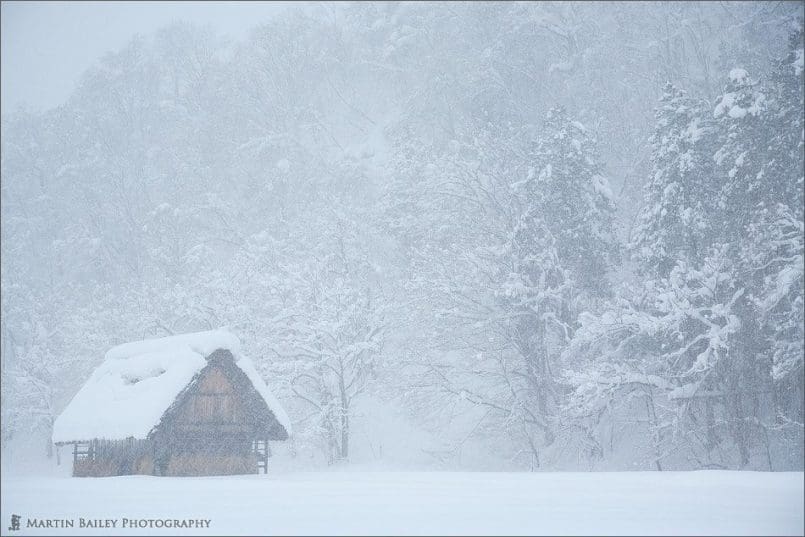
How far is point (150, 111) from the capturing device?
61281mm

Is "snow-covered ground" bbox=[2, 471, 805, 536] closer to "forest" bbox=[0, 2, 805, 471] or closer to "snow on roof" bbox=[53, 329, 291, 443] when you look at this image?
"snow on roof" bbox=[53, 329, 291, 443]

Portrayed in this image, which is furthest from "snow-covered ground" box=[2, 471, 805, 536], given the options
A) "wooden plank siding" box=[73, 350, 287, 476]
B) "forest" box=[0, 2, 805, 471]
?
"forest" box=[0, 2, 805, 471]

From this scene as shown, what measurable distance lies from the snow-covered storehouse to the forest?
23.1 ft

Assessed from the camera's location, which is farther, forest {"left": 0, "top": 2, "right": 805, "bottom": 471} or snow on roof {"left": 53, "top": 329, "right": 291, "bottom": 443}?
forest {"left": 0, "top": 2, "right": 805, "bottom": 471}

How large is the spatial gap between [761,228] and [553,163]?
9.38m

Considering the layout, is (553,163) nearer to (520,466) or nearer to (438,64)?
(520,466)

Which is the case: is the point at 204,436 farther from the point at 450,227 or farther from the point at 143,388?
the point at 450,227

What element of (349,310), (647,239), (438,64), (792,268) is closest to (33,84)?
(438,64)

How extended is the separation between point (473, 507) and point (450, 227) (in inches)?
979

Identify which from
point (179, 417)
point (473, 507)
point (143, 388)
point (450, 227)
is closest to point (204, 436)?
point (179, 417)

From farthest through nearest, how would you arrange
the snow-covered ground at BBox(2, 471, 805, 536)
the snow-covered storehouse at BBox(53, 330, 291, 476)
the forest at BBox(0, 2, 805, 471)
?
1. the forest at BBox(0, 2, 805, 471)
2. the snow-covered storehouse at BBox(53, 330, 291, 476)
3. the snow-covered ground at BBox(2, 471, 805, 536)

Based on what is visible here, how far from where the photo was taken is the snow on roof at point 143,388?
2438 centimetres

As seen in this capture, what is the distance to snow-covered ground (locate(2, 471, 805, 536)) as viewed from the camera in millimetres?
9172

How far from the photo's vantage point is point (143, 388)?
Answer: 1027 inches
